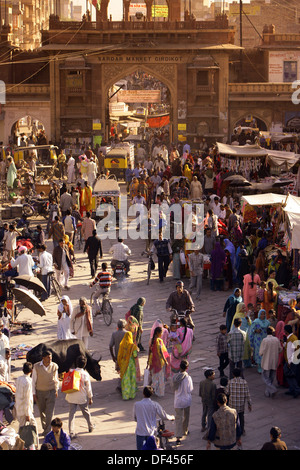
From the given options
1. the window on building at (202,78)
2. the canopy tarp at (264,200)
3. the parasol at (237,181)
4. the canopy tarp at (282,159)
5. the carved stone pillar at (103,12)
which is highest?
the carved stone pillar at (103,12)

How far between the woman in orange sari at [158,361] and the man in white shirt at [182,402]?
39.3 inches

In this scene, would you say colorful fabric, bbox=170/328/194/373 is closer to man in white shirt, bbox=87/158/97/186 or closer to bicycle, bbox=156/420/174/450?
bicycle, bbox=156/420/174/450

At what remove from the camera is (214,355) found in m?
12.9

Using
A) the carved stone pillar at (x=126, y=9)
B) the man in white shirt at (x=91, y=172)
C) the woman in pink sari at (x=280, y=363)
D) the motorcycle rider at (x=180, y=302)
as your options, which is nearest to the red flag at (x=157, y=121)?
the carved stone pillar at (x=126, y=9)

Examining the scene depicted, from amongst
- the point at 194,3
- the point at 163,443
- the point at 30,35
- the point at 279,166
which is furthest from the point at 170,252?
the point at 194,3

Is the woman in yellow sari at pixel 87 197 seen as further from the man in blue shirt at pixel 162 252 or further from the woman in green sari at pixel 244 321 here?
the woman in green sari at pixel 244 321

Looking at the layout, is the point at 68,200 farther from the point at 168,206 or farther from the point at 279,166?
the point at 279,166

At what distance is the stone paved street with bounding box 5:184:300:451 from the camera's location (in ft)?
32.9

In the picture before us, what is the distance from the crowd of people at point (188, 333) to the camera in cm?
968

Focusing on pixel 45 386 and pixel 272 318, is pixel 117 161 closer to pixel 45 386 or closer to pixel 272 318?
pixel 272 318

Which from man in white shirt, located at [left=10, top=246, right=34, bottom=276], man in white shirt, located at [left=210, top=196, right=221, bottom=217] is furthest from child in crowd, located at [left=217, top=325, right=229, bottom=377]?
man in white shirt, located at [left=210, top=196, right=221, bottom=217]

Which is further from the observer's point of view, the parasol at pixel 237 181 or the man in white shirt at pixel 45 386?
the parasol at pixel 237 181

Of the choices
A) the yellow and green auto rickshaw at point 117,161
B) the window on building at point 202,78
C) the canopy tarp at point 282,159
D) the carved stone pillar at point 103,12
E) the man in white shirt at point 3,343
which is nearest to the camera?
the man in white shirt at point 3,343

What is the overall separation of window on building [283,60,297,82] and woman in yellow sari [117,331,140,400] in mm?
32054
